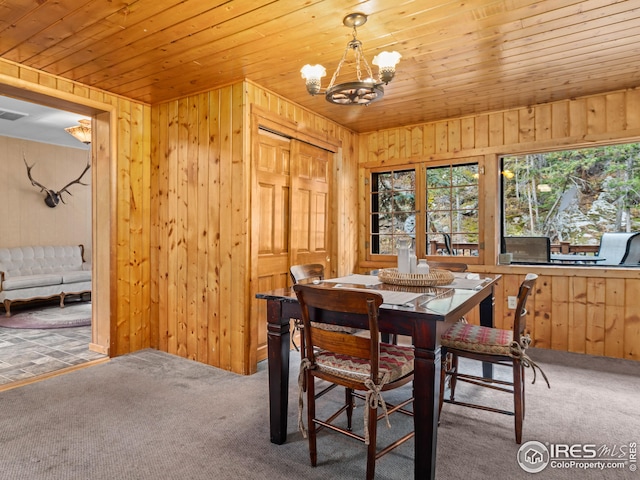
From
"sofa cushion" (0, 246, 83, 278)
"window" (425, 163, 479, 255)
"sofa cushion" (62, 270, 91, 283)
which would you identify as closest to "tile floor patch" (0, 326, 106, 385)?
"sofa cushion" (62, 270, 91, 283)

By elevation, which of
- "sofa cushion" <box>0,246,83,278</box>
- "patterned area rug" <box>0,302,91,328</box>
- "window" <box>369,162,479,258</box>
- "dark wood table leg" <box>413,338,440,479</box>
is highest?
"window" <box>369,162,479,258</box>

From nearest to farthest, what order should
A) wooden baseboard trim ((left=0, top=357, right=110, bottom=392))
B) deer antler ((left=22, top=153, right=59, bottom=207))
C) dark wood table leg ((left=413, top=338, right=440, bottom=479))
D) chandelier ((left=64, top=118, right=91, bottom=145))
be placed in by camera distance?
dark wood table leg ((left=413, top=338, right=440, bottom=479)), wooden baseboard trim ((left=0, top=357, right=110, bottom=392)), chandelier ((left=64, top=118, right=91, bottom=145)), deer antler ((left=22, top=153, right=59, bottom=207))

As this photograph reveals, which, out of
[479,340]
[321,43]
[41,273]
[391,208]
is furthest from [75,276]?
[479,340]

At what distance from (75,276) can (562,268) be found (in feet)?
21.5

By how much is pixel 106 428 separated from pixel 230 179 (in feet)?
6.47

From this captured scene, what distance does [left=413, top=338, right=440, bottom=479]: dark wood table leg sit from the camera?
5.24ft

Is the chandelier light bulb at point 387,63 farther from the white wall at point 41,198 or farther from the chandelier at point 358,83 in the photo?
the white wall at point 41,198

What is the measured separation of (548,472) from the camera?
6.06 feet

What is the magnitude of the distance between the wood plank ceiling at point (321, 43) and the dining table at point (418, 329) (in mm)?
1613

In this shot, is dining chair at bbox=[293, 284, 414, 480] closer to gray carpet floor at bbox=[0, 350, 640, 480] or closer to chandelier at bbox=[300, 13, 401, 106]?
gray carpet floor at bbox=[0, 350, 640, 480]

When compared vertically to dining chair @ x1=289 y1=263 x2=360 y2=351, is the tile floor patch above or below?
below

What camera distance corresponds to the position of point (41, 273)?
6004mm

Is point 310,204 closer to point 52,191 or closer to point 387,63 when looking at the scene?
point 387,63

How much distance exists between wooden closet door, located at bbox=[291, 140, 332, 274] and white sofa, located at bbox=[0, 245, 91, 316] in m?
4.10
